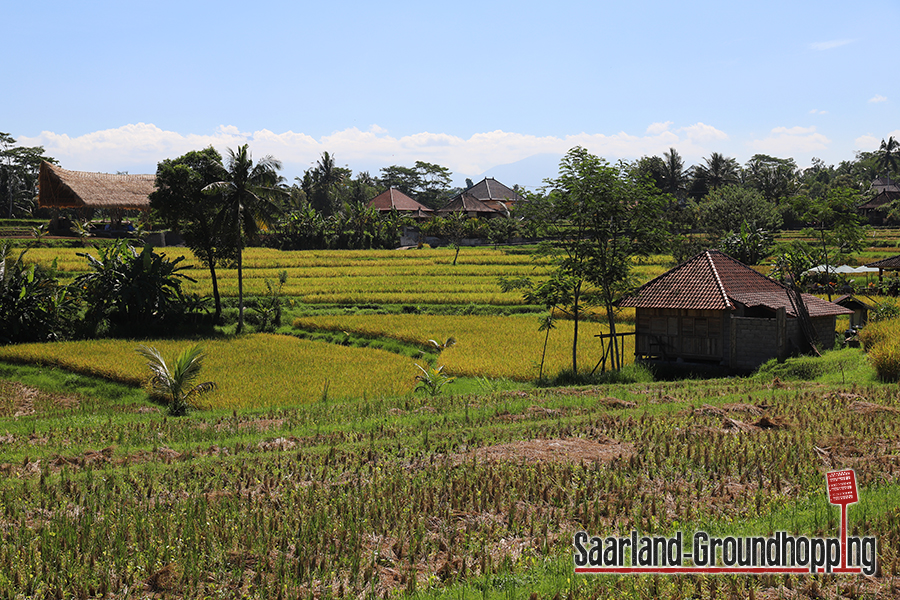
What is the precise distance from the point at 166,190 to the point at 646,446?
85.1ft

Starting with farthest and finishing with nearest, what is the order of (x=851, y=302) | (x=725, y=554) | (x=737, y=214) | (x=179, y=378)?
(x=737, y=214)
(x=851, y=302)
(x=179, y=378)
(x=725, y=554)

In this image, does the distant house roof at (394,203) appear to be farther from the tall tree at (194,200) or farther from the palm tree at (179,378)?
the palm tree at (179,378)

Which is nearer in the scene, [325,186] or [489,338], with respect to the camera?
[489,338]

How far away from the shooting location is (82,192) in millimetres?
51438

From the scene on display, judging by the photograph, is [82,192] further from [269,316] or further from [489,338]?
[489,338]

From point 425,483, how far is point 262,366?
13.6m

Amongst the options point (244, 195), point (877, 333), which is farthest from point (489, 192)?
point (877, 333)

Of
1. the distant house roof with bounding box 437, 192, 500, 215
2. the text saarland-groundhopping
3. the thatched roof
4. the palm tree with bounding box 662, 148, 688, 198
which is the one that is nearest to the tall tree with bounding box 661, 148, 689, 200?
the palm tree with bounding box 662, 148, 688, 198

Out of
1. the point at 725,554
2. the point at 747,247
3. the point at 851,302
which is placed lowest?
the point at 725,554

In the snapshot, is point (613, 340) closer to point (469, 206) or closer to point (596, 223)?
point (596, 223)

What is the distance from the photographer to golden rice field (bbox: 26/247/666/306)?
35219mm

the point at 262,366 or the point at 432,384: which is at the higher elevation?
the point at 432,384

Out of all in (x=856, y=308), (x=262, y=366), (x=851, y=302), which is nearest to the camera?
(x=262, y=366)

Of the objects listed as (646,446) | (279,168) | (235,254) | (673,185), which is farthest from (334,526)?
(673,185)
